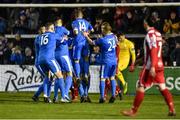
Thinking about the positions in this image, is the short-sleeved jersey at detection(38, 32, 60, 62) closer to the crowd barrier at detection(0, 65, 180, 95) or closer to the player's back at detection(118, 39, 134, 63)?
the player's back at detection(118, 39, 134, 63)

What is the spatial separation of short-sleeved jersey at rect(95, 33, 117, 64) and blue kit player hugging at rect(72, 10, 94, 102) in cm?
83

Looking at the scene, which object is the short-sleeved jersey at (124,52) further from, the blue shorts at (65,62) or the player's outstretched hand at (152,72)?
the player's outstretched hand at (152,72)

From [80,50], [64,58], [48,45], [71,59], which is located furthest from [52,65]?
[71,59]

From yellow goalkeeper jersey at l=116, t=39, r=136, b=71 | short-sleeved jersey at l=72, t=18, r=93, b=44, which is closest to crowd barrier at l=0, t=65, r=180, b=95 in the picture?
yellow goalkeeper jersey at l=116, t=39, r=136, b=71

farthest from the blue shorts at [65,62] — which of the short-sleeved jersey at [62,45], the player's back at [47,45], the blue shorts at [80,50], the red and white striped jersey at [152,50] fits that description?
the red and white striped jersey at [152,50]

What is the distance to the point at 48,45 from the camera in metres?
18.6

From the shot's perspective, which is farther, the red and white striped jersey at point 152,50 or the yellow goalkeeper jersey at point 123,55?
the yellow goalkeeper jersey at point 123,55

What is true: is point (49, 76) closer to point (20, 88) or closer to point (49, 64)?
point (49, 64)

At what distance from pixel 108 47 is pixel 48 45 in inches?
70.8

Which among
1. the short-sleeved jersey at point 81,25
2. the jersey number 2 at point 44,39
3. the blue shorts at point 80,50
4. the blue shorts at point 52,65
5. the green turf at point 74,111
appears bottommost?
the green turf at point 74,111

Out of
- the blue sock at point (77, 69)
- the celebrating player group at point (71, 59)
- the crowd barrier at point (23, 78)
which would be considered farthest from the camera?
the crowd barrier at point (23, 78)

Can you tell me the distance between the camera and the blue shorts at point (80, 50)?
20.2 m

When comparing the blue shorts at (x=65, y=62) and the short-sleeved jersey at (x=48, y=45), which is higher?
the short-sleeved jersey at (x=48, y=45)

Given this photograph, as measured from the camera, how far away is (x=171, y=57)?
81.5 ft
